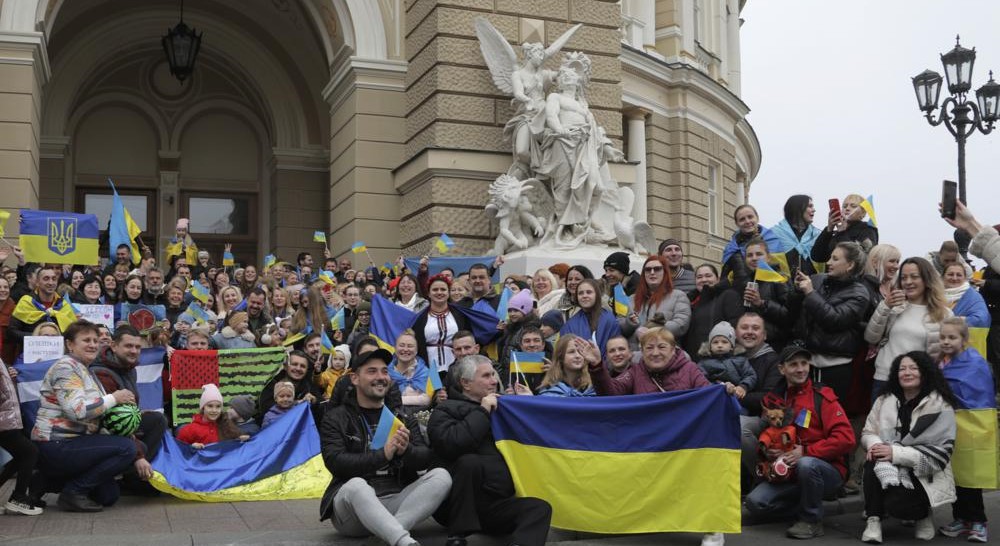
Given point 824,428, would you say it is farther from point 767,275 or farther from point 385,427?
point 385,427

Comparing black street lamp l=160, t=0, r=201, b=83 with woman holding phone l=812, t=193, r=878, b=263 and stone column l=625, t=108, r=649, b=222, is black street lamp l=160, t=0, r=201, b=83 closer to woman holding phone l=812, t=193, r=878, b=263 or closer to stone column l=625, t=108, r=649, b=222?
stone column l=625, t=108, r=649, b=222

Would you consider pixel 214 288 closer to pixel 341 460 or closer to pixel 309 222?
pixel 341 460

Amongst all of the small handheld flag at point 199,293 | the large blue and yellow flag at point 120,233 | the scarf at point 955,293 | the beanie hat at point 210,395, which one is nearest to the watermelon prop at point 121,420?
the beanie hat at point 210,395

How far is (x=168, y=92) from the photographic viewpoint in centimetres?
2545

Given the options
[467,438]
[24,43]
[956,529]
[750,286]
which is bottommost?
[956,529]

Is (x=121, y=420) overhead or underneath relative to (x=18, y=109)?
underneath

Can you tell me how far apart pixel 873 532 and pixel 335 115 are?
1421 cm

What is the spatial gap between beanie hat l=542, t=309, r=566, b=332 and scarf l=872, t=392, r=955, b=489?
2.96 m

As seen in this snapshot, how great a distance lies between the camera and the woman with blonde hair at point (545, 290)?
10898mm

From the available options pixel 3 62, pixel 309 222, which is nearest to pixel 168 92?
pixel 309 222

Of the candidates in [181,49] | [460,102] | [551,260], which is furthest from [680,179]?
[551,260]

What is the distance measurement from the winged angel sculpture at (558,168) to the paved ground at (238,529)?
25.7 ft

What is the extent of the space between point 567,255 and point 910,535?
8.27 meters

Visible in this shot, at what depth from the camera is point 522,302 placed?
10.6 meters
